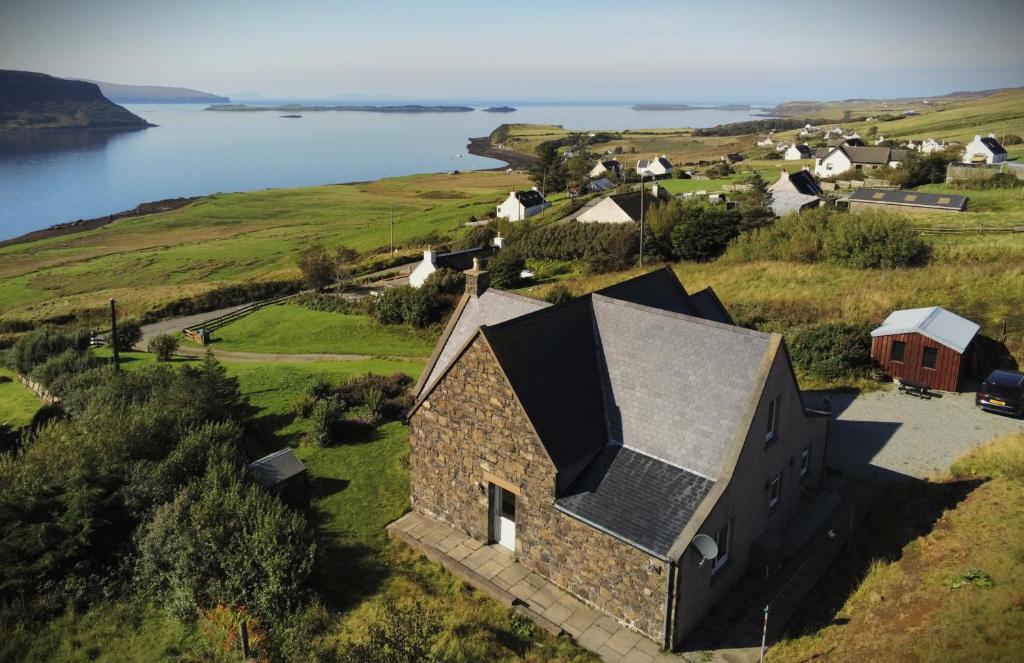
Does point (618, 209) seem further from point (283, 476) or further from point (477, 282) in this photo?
point (283, 476)

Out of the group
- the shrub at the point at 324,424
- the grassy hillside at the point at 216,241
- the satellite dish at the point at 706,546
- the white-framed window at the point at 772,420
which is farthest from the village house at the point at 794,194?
the satellite dish at the point at 706,546

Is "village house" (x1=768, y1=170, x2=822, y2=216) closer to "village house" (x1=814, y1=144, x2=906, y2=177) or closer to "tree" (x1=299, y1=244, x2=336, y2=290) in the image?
"village house" (x1=814, y1=144, x2=906, y2=177)

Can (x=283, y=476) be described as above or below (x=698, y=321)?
below

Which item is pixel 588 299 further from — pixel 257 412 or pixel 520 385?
pixel 257 412

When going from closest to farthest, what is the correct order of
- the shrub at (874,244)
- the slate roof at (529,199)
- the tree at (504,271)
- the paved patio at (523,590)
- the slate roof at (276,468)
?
the paved patio at (523,590), the slate roof at (276,468), the shrub at (874,244), the tree at (504,271), the slate roof at (529,199)

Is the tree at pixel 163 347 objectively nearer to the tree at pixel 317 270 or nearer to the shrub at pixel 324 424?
the tree at pixel 317 270

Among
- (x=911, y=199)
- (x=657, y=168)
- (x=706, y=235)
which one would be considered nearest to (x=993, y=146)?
(x=911, y=199)
